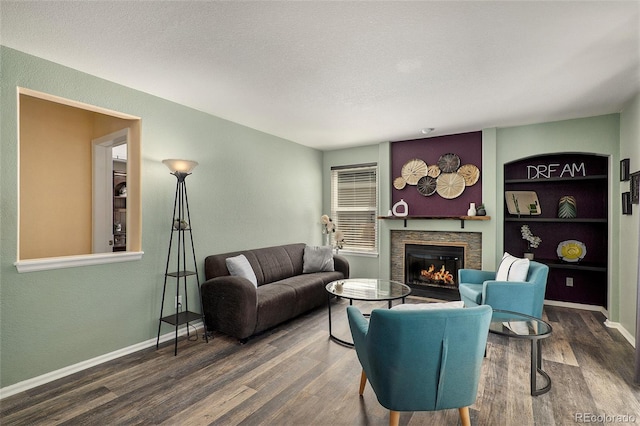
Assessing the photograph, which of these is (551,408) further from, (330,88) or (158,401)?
(330,88)

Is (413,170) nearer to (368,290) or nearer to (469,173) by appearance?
(469,173)

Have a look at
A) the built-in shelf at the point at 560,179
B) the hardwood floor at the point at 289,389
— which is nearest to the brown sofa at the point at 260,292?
the hardwood floor at the point at 289,389

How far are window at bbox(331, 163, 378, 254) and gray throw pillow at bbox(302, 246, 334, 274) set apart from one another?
1.10 m

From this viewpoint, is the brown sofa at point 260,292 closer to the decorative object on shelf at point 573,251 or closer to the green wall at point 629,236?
the decorative object on shelf at point 573,251

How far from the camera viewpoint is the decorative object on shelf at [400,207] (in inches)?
208

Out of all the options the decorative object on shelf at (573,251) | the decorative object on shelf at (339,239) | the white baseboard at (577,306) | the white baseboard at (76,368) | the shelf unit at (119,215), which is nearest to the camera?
the white baseboard at (76,368)

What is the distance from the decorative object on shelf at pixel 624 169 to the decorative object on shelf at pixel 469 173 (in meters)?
1.56

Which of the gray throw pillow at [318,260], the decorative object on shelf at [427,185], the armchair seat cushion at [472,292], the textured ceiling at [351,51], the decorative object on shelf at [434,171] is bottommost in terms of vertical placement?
the armchair seat cushion at [472,292]

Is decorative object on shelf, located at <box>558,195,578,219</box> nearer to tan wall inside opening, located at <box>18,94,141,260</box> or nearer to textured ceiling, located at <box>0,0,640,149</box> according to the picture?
textured ceiling, located at <box>0,0,640,149</box>

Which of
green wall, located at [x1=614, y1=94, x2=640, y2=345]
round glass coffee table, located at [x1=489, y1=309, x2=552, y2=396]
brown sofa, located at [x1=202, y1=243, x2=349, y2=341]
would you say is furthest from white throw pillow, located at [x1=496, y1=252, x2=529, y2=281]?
brown sofa, located at [x1=202, y1=243, x2=349, y2=341]

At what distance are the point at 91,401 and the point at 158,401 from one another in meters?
0.49

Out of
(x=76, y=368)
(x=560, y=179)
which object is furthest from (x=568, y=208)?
(x=76, y=368)

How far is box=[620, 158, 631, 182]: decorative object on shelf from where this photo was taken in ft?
11.6

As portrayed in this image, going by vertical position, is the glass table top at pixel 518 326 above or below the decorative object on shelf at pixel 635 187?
below
